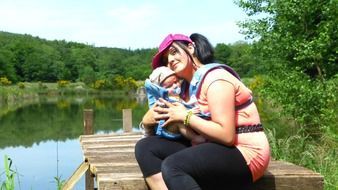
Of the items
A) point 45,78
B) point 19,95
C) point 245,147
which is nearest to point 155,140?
point 245,147

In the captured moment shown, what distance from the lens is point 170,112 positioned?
2.47 meters

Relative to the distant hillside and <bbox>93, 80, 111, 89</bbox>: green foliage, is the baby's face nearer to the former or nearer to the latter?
<bbox>93, 80, 111, 89</bbox>: green foliage

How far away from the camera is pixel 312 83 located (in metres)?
9.10

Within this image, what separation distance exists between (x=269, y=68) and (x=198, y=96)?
8153 mm

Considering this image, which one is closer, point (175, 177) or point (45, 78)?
point (175, 177)

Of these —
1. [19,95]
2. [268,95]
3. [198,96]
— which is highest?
[198,96]

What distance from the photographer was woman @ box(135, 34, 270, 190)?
2.27m

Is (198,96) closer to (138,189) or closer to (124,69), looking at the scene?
(138,189)

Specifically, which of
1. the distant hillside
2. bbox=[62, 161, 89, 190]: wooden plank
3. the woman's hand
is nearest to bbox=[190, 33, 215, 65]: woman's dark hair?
the woman's hand

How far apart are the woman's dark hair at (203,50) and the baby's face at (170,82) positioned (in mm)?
162

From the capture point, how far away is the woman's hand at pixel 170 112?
2430 millimetres

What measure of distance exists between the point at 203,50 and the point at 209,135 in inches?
18.4

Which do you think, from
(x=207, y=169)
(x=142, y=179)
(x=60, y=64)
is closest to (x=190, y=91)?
(x=207, y=169)

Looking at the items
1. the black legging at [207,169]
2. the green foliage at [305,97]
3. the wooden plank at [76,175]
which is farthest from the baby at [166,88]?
the green foliage at [305,97]
